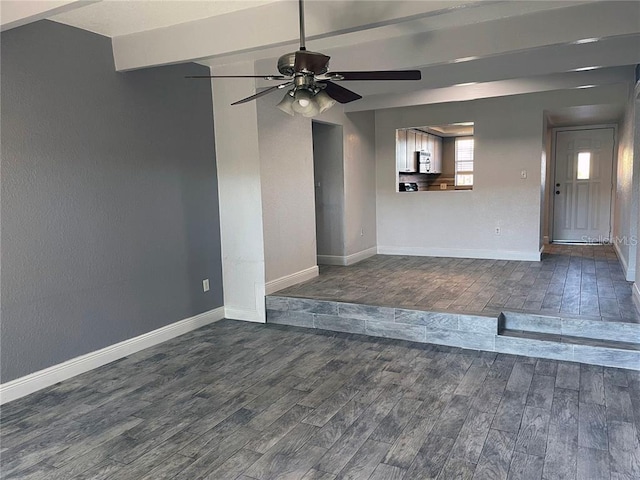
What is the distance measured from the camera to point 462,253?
6785 millimetres

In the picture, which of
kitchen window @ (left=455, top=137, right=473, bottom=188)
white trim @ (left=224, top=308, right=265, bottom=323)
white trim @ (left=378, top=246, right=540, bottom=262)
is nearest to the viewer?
white trim @ (left=224, top=308, right=265, bottom=323)

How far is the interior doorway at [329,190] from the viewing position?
6234 millimetres

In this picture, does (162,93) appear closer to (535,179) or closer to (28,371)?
(28,371)

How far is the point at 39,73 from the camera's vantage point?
310 cm

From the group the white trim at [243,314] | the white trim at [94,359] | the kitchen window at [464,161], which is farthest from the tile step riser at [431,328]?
the kitchen window at [464,161]

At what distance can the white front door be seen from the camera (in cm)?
771

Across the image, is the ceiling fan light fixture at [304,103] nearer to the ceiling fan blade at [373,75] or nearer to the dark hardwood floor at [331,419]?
the ceiling fan blade at [373,75]

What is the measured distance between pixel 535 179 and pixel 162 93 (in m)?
4.95

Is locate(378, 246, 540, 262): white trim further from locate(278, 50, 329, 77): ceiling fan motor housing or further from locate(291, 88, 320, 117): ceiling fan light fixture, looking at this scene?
locate(278, 50, 329, 77): ceiling fan motor housing

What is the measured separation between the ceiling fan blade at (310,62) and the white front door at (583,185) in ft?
23.5

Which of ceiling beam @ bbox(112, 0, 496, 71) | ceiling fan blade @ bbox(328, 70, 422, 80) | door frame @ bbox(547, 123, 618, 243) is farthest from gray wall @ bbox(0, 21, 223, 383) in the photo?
door frame @ bbox(547, 123, 618, 243)

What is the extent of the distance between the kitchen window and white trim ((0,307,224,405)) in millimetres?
6286

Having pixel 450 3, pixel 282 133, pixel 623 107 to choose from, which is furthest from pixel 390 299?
pixel 623 107

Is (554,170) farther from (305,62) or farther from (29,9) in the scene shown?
(29,9)
